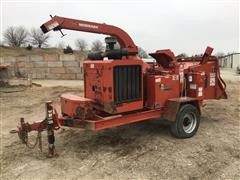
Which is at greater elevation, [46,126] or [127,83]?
[127,83]

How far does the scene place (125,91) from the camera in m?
6.21

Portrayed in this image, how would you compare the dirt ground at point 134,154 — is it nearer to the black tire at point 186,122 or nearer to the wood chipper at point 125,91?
the black tire at point 186,122

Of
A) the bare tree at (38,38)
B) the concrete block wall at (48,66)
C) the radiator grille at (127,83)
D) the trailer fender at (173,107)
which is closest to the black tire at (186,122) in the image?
the trailer fender at (173,107)

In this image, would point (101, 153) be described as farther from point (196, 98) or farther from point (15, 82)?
point (15, 82)

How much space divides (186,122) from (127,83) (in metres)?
1.84

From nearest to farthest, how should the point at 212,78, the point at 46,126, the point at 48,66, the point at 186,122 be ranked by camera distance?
the point at 46,126
the point at 186,122
the point at 212,78
the point at 48,66

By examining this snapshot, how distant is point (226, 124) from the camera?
809 cm

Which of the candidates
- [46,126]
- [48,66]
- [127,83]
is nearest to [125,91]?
[127,83]

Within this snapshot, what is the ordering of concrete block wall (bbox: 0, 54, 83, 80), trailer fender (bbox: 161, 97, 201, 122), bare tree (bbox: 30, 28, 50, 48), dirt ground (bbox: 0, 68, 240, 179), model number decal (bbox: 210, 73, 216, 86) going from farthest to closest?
bare tree (bbox: 30, 28, 50, 48) → concrete block wall (bbox: 0, 54, 83, 80) → model number decal (bbox: 210, 73, 216, 86) → trailer fender (bbox: 161, 97, 201, 122) → dirt ground (bbox: 0, 68, 240, 179)

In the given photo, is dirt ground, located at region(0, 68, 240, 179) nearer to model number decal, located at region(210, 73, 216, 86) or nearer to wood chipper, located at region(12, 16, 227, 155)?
wood chipper, located at region(12, 16, 227, 155)

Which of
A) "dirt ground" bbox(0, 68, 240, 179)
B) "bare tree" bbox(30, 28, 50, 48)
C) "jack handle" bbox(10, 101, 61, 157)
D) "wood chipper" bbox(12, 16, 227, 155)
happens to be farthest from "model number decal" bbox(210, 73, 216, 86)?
"bare tree" bbox(30, 28, 50, 48)

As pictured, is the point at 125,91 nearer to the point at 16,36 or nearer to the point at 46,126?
the point at 46,126

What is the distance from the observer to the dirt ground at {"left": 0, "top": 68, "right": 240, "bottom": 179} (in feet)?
17.2

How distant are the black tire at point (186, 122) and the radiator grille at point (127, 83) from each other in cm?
105
